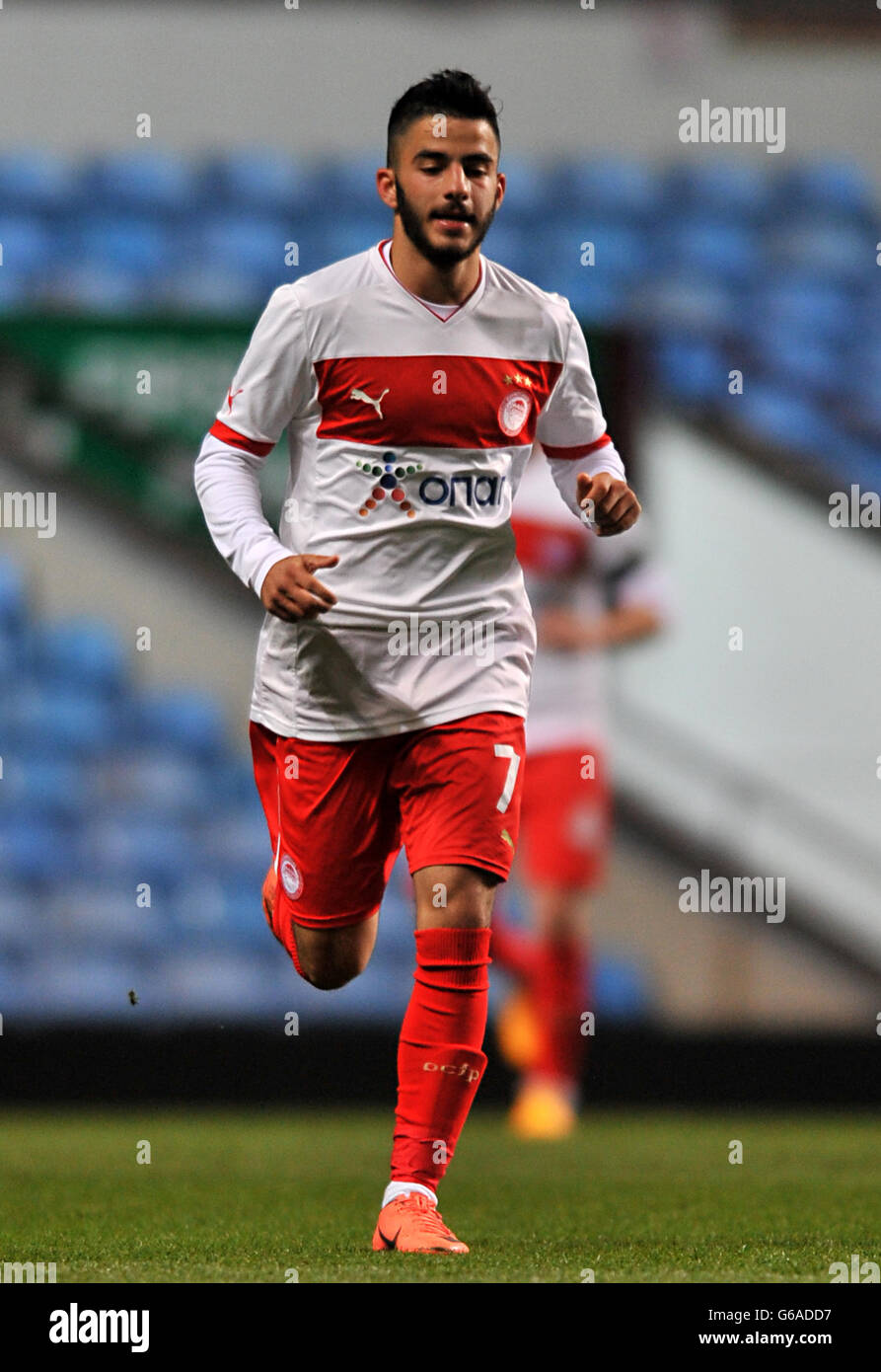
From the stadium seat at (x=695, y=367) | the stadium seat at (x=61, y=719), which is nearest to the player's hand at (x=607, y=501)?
the stadium seat at (x=61, y=719)

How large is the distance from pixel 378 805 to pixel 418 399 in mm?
767

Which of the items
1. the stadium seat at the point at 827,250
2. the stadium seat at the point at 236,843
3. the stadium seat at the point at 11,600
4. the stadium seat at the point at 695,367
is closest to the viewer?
the stadium seat at the point at 236,843

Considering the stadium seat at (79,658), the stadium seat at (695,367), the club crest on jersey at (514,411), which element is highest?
the stadium seat at (695,367)

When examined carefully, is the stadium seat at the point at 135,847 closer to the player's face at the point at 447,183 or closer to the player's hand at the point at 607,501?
the player's hand at the point at 607,501

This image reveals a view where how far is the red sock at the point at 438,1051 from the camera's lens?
3785 millimetres

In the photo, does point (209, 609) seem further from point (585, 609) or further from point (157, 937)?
point (585, 609)

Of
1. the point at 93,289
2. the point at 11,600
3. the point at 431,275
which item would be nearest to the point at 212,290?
the point at 93,289

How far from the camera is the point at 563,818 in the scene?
712 cm

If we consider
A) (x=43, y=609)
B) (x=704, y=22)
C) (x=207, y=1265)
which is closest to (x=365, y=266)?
(x=207, y=1265)

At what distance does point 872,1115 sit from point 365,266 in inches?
197

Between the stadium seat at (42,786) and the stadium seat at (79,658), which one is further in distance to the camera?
the stadium seat at (79,658)

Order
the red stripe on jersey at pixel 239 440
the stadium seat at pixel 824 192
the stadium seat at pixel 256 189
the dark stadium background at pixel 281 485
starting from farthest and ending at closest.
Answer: the stadium seat at pixel 824 192 → the stadium seat at pixel 256 189 → the dark stadium background at pixel 281 485 → the red stripe on jersey at pixel 239 440

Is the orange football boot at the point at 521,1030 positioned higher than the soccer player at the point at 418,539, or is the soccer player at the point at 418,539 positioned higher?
the soccer player at the point at 418,539

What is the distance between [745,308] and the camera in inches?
428
